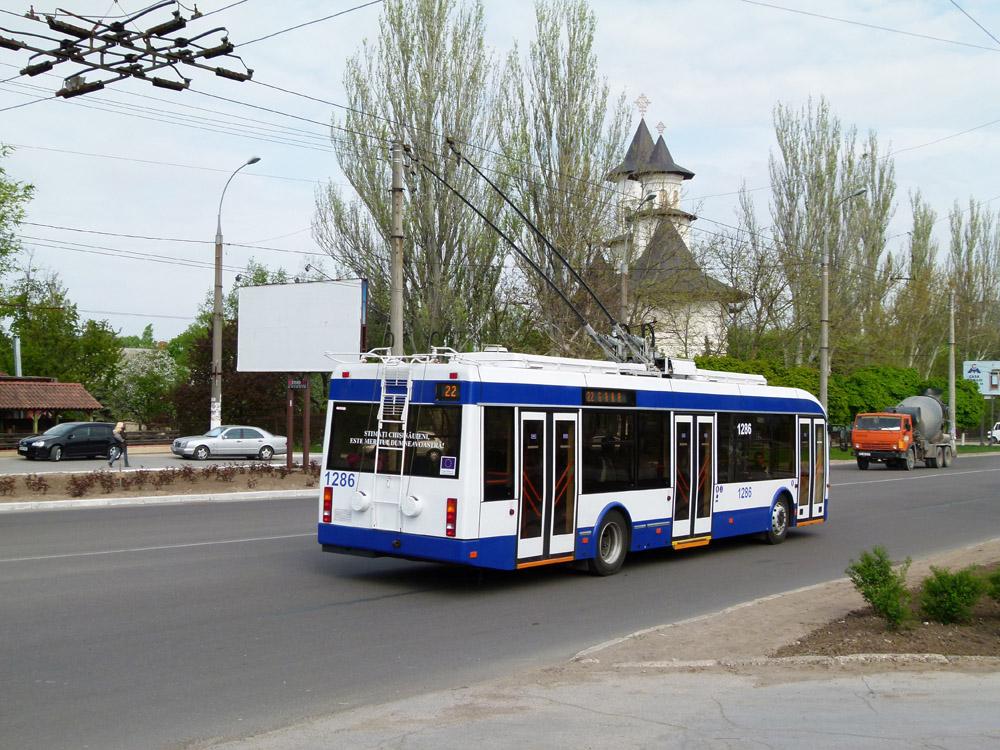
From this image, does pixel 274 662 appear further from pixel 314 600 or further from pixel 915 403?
pixel 915 403

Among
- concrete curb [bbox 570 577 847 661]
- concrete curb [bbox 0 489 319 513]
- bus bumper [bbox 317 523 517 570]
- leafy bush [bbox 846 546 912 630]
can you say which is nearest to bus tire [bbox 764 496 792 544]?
concrete curb [bbox 570 577 847 661]

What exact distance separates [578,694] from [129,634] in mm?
4097

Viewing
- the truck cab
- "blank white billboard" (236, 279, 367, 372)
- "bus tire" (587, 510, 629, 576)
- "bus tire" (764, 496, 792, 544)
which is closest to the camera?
"bus tire" (587, 510, 629, 576)

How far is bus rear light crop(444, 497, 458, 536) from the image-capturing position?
10.7 metres

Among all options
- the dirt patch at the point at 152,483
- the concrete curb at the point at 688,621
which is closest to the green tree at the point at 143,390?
the dirt patch at the point at 152,483

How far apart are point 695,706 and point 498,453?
15.7 feet

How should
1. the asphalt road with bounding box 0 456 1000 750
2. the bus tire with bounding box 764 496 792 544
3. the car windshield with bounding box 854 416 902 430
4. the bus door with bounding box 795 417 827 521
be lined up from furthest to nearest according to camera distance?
the car windshield with bounding box 854 416 902 430 < the bus door with bounding box 795 417 827 521 < the bus tire with bounding box 764 496 792 544 < the asphalt road with bounding box 0 456 1000 750

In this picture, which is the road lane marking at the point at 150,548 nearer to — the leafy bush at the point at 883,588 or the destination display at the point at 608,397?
the destination display at the point at 608,397

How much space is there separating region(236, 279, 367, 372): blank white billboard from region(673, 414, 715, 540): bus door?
49.5 ft

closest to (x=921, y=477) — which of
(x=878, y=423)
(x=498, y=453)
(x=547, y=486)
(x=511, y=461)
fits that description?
(x=878, y=423)

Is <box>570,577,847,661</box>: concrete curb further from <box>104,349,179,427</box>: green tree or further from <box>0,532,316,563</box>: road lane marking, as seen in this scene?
<box>104,349,179,427</box>: green tree

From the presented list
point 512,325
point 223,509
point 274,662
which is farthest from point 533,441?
point 512,325

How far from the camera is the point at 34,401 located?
49.5 metres

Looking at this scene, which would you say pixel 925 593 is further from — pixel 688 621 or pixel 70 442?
pixel 70 442
